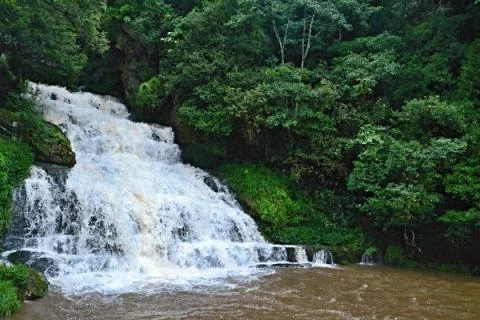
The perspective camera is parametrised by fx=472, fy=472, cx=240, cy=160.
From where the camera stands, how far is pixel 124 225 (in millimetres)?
12648

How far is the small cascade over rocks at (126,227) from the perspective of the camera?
11133 mm

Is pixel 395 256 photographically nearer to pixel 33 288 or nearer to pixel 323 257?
pixel 323 257

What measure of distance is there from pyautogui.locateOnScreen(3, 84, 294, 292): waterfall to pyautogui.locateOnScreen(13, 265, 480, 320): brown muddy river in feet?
3.39

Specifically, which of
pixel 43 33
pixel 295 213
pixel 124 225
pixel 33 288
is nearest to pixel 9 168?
pixel 124 225

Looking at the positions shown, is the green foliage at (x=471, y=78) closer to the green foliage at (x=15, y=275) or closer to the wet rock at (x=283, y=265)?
the wet rock at (x=283, y=265)

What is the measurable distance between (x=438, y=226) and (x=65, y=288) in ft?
34.1

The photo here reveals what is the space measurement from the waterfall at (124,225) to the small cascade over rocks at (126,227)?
0.03 meters

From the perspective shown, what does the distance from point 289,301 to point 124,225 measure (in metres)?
5.25

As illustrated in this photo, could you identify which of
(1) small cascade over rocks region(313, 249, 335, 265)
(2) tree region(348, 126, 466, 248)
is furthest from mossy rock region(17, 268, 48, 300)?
(2) tree region(348, 126, 466, 248)

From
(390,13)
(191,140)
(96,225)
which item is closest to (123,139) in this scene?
(191,140)

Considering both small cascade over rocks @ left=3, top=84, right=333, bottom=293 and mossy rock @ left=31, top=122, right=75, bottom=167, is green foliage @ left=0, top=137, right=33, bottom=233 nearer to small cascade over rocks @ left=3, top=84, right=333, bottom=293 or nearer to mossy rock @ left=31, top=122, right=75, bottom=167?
small cascade over rocks @ left=3, top=84, right=333, bottom=293

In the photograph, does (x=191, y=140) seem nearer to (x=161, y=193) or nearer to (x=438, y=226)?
(x=161, y=193)

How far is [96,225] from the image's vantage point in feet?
40.7

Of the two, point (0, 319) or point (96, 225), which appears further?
point (96, 225)
